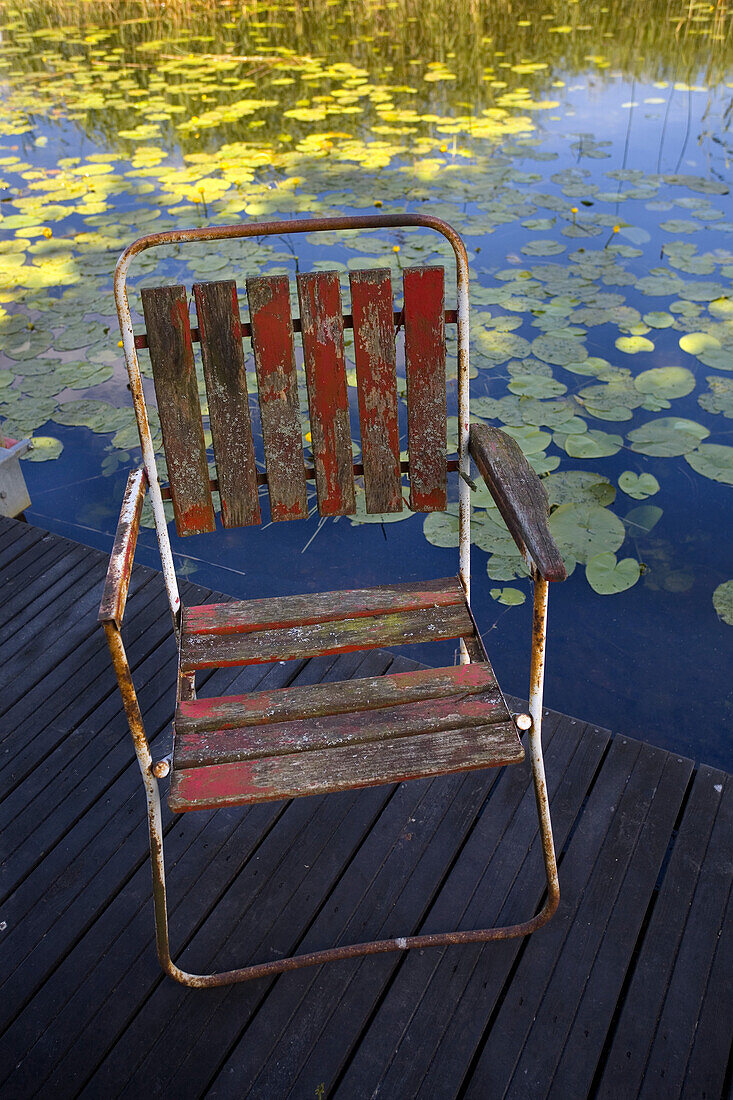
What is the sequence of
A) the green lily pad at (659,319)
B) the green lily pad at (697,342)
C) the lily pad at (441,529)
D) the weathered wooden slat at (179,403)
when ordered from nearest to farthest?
1. the weathered wooden slat at (179,403)
2. the lily pad at (441,529)
3. the green lily pad at (697,342)
4. the green lily pad at (659,319)

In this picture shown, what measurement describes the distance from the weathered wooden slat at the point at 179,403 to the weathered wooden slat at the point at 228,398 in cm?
3

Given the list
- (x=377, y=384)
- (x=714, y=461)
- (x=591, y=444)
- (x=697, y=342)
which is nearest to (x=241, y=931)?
(x=377, y=384)

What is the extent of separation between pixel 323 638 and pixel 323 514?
0.25 metres

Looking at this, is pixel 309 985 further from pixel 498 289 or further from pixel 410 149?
pixel 410 149

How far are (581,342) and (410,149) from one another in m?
2.53

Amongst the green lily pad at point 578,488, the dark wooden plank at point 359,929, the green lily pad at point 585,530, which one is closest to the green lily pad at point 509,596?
the green lily pad at point 585,530

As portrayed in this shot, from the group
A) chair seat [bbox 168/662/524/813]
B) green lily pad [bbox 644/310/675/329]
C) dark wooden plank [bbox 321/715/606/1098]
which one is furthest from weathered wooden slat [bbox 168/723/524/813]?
green lily pad [bbox 644/310/675/329]

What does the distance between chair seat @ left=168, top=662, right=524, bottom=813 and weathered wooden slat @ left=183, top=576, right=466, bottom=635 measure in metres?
0.13

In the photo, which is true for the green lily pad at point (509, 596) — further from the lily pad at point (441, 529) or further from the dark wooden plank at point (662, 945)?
the dark wooden plank at point (662, 945)

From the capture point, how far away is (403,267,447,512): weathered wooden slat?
1.27 metres

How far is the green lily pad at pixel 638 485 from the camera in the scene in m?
2.33

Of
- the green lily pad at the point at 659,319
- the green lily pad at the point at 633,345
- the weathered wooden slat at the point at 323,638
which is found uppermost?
the weathered wooden slat at the point at 323,638

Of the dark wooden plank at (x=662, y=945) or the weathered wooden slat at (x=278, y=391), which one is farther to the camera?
the weathered wooden slat at (x=278, y=391)

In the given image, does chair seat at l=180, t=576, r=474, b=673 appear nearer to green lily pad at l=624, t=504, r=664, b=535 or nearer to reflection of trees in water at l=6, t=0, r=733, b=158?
green lily pad at l=624, t=504, r=664, b=535
